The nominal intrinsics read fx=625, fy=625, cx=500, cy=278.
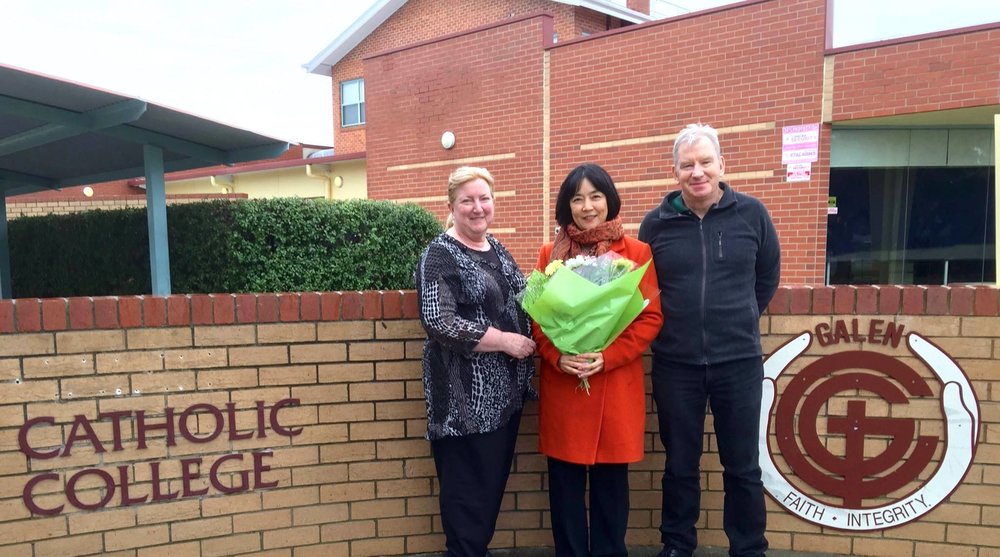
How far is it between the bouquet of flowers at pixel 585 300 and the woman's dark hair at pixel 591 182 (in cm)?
Answer: 21

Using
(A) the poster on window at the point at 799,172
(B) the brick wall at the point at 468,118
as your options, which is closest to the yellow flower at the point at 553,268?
(A) the poster on window at the point at 799,172

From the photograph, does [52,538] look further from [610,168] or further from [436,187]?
[436,187]

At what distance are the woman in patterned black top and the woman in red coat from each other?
0.49 feet

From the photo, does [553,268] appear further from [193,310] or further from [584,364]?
[193,310]

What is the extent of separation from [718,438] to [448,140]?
1141 centimetres

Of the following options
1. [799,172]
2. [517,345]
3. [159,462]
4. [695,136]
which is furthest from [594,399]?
[799,172]

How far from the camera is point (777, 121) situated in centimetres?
952

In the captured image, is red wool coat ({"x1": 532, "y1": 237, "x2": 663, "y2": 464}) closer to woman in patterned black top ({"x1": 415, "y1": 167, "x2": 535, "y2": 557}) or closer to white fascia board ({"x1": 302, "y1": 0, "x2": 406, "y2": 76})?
woman in patterned black top ({"x1": 415, "y1": 167, "x2": 535, "y2": 557})

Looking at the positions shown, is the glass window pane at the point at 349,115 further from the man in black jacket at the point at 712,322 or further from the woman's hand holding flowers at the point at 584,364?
the woman's hand holding flowers at the point at 584,364

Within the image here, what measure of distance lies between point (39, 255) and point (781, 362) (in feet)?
23.2

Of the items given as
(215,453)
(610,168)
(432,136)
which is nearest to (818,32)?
(610,168)

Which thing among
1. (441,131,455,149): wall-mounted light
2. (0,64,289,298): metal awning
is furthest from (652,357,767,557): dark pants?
(441,131,455,149): wall-mounted light

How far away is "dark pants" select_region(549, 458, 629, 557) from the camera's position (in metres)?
2.37

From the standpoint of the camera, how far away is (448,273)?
213 cm
